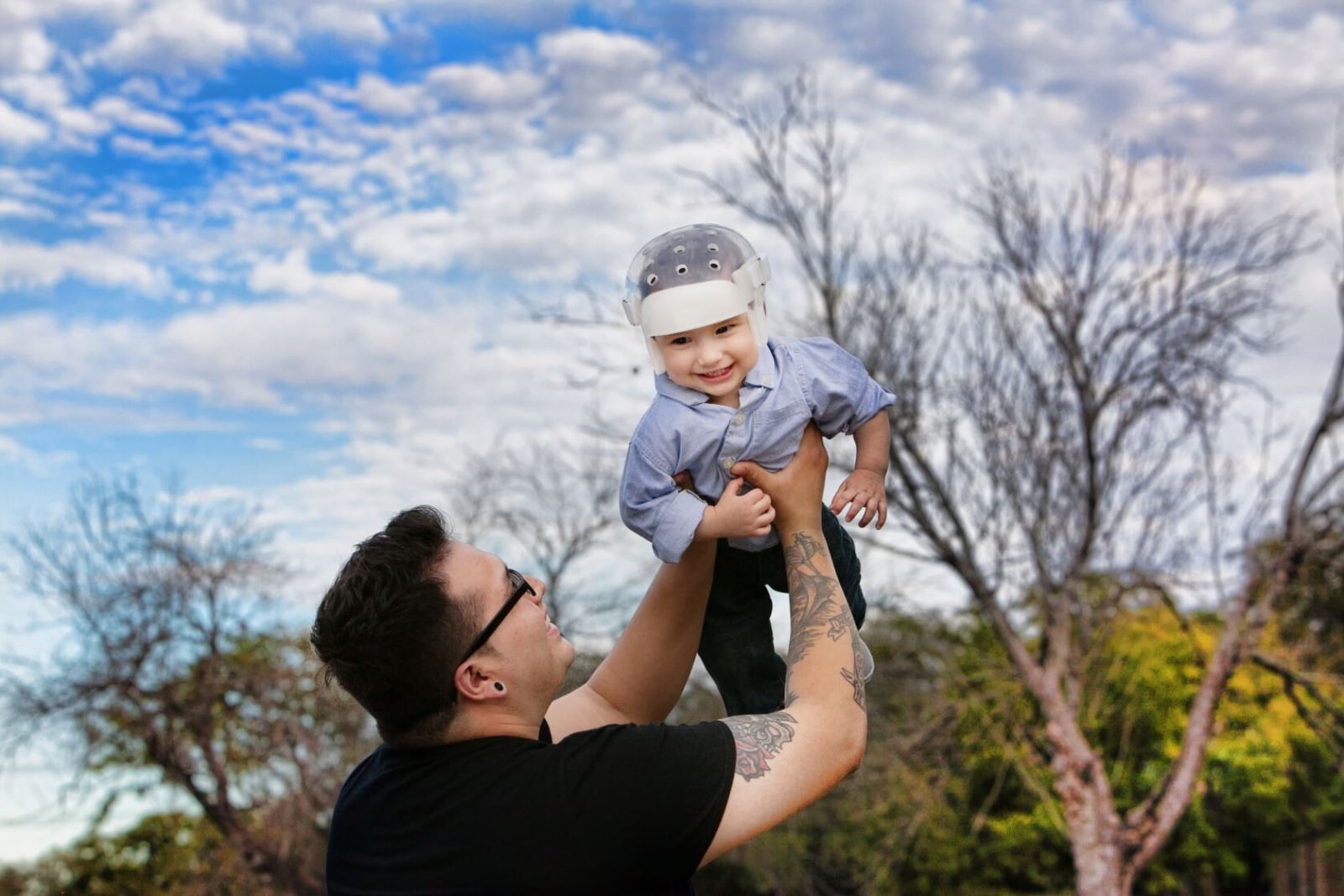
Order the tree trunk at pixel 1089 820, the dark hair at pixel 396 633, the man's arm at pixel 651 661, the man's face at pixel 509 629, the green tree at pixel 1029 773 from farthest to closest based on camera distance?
the green tree at pixel 1029 773 → the tree trunk at pixel 1089 820 → the man's arm at pixel 651 661 → the man's face at pixel 509 629 → the dark hair at pixel 396 633

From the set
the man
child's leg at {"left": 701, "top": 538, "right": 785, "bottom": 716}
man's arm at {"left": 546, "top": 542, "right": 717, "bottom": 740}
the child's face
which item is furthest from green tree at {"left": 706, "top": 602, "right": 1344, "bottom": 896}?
the man

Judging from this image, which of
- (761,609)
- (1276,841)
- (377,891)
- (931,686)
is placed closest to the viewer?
(377,891)

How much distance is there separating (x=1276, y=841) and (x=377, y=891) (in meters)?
22.6

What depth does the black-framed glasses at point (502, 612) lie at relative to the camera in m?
2.62

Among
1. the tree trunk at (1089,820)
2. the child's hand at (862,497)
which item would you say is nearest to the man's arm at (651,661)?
the child's hand at (862,497)

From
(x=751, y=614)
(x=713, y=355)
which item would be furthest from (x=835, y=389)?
(x=751, y=614)

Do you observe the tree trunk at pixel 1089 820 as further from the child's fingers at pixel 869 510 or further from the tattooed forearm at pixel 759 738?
the tattooed forearm at pixel 759 738

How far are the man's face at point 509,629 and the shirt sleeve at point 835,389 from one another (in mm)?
852

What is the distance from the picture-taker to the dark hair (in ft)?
8.27

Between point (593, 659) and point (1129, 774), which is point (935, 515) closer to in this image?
point (593, 659)

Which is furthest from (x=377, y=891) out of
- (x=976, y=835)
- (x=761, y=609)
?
(x=976, y=835)

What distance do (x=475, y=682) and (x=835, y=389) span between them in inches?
43.8

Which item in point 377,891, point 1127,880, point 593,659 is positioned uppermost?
point 377,891

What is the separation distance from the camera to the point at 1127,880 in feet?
51.5
